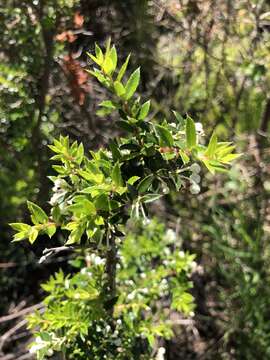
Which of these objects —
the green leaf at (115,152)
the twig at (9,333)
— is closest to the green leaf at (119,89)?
the green leaf at (115,152)

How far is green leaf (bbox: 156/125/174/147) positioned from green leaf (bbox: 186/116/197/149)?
0.04m

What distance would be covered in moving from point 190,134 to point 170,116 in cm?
168

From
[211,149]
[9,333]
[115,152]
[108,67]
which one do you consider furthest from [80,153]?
[9,333]

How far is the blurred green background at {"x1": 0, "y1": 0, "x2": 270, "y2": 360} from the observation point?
193 cm

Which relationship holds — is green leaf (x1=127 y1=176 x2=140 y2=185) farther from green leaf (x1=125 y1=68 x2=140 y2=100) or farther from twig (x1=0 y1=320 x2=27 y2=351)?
twig (x1=0 y1=320 x2=27 y2=351)

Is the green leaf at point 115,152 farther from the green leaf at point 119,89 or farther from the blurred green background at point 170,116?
the blurred green background at point 170,116

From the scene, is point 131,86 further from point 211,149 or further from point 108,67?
point 211,149

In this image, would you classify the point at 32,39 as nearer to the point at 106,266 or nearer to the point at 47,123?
the point at 47,123

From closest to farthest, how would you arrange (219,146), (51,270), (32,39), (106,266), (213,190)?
(219,146) < (106,266) < (32,39) < (51,270) < (213,190)

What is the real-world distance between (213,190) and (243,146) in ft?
0.96

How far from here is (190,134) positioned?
1.04m

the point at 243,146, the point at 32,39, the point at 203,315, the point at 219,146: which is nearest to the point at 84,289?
the point at 219,146

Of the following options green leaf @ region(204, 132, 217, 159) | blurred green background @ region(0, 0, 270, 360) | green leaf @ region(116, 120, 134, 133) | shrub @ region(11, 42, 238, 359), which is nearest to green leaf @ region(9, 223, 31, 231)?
shrub @ region(11, 42, 238, 359)

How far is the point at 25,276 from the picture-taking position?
2.53m
